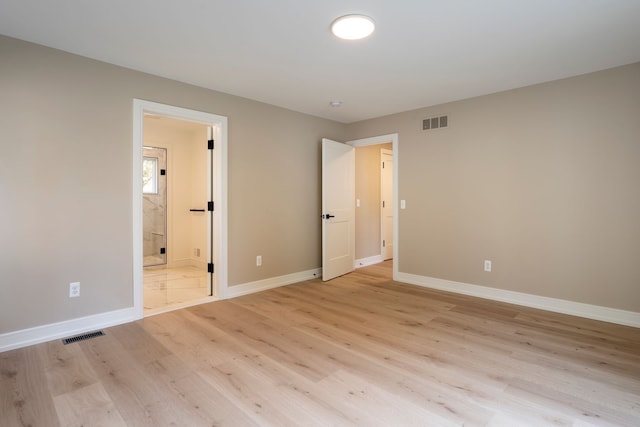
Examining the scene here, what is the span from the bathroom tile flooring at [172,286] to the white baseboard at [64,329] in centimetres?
41

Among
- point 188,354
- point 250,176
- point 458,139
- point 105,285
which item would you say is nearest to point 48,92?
point 105,285

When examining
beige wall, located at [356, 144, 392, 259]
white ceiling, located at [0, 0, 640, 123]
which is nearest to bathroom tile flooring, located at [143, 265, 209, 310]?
white ceiling, located at [0, 0, 640, 123]

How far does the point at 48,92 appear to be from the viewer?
2.58 metres

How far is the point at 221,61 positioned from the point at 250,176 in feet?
4.73

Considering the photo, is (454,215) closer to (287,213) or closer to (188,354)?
(287,213)

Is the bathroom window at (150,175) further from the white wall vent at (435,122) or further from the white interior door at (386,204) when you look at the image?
the white wall vent at (435,122)

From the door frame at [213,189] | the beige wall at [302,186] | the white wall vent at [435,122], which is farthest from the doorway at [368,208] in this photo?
the door frame at [213,189]

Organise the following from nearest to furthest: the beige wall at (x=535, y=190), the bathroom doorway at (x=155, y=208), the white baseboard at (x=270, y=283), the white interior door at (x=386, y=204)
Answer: the beige wall at (x=535, y=190)
the white baseboard at (x=270, y=283)
the bathroom doorway at (x=155, y=208)
the white interior door at (x=386, y=204)

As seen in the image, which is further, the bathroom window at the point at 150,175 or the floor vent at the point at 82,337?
the bathroom window at the point at 150,175

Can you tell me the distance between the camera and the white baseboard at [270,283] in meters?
3.82

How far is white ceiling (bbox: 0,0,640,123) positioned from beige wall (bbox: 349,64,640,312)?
0.33 meters

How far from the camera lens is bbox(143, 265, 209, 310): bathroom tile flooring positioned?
144 inches

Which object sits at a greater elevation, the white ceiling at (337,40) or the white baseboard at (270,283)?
the white ceiling at (337,40)

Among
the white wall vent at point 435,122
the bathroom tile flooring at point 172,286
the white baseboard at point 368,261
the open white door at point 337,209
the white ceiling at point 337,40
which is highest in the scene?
the white ceiling at point 337,40
